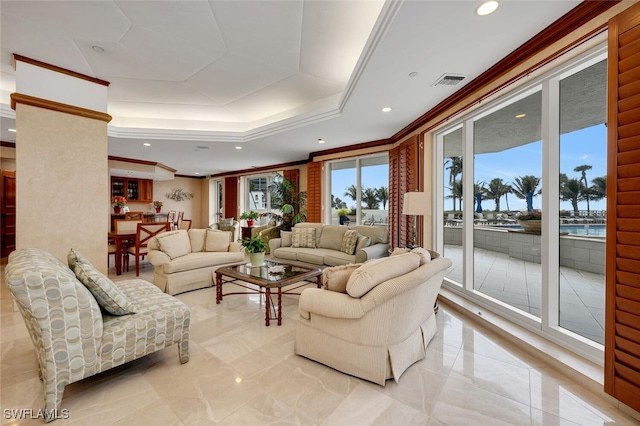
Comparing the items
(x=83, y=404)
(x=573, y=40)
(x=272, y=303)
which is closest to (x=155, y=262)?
(x=272, y=303)

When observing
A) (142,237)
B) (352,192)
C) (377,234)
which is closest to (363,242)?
(377,234)

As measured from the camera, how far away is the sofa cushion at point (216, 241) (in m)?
4.61

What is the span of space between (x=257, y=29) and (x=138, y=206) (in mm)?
8823

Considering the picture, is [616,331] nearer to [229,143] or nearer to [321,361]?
[321,361]

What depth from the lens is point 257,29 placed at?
2.62 meters

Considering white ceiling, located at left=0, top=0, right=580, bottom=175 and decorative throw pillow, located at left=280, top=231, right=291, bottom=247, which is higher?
white ceiling, located at left=0, top=0, right=580, bottom=175

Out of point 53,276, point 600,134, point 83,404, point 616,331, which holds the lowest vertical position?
point 83,404

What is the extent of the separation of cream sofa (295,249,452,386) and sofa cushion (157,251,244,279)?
242cm

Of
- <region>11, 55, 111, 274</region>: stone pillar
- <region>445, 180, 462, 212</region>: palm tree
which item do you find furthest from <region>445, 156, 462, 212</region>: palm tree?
<region>11, 55, 111, 274</region>: stone pillar

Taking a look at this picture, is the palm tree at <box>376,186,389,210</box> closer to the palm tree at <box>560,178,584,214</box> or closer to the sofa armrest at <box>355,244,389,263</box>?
the sofa armrest at <box>355,244,389,263</box>

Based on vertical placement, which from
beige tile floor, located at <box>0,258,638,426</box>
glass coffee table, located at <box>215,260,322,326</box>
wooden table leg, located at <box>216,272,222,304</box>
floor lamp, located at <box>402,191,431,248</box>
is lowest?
beige tile floor, located at <box>0,258,638,426</box>

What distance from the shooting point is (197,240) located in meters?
4.62

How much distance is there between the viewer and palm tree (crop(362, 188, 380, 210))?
601 cm

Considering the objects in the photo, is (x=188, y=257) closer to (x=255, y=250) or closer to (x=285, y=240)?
(x=255, y=250)
